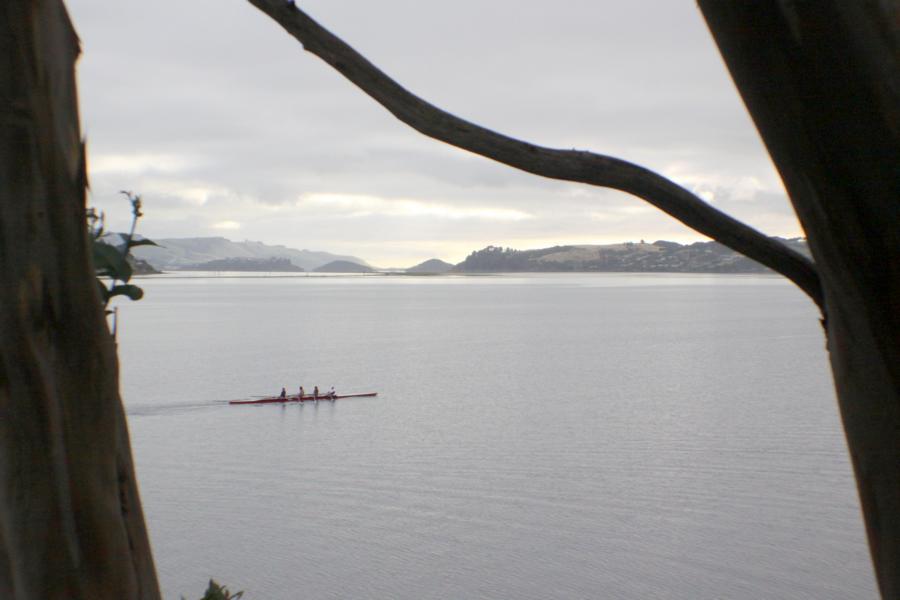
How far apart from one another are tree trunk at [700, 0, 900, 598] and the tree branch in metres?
0.21

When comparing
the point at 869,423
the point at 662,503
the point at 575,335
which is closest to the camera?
the point at 869,423

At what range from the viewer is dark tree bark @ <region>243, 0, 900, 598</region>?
1.09 m

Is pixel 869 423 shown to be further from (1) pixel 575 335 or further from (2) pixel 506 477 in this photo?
(1) pixel 575 335

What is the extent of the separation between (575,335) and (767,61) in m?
89.5

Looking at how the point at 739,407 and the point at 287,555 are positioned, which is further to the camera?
the point at 739,407

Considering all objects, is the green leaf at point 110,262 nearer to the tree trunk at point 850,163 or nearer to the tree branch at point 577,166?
the tree branch at point 577,166

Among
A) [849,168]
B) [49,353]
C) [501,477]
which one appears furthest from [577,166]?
[501,477]

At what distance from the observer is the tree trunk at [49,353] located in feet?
5.42

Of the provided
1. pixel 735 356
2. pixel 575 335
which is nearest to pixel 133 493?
pixel 735 356

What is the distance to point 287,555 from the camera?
27.6 m

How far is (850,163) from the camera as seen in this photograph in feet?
3.66

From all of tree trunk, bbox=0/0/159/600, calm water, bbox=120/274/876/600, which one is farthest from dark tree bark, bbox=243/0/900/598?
calm water, bbox=120/274/876/600

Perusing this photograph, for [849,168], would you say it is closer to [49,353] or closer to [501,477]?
[49,353]

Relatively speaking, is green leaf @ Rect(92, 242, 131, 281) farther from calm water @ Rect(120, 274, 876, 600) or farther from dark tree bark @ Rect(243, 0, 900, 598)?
calm water @ Rect(120, 274, 876, 600)
